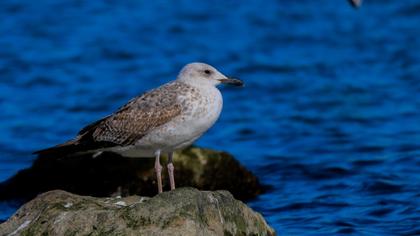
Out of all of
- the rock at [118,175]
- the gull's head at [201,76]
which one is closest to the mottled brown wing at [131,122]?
the gull's head at [201,76]

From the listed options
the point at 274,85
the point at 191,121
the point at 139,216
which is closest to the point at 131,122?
the point at 191,121

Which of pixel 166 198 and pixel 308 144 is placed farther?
pixel 308 144

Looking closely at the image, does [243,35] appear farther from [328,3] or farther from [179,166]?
[179,166]

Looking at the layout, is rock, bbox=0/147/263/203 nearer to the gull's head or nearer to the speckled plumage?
the speckled plumage

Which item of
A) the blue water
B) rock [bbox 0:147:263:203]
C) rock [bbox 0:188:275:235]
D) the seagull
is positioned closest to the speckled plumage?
the seagull

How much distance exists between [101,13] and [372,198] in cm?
1281

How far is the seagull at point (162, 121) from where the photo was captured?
9.79 meters

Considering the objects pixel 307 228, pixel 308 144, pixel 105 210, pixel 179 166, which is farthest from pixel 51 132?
pixel 105 210

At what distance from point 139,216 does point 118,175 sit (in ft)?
12.9

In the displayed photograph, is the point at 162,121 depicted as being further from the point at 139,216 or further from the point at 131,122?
the point at 139,216

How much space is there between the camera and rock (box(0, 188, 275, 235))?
8.14 metres

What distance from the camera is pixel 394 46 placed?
68.6 ft

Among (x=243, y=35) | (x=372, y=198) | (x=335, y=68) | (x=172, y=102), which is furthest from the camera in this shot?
(x=243, y=35)

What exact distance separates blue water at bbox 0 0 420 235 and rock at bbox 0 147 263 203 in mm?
462
